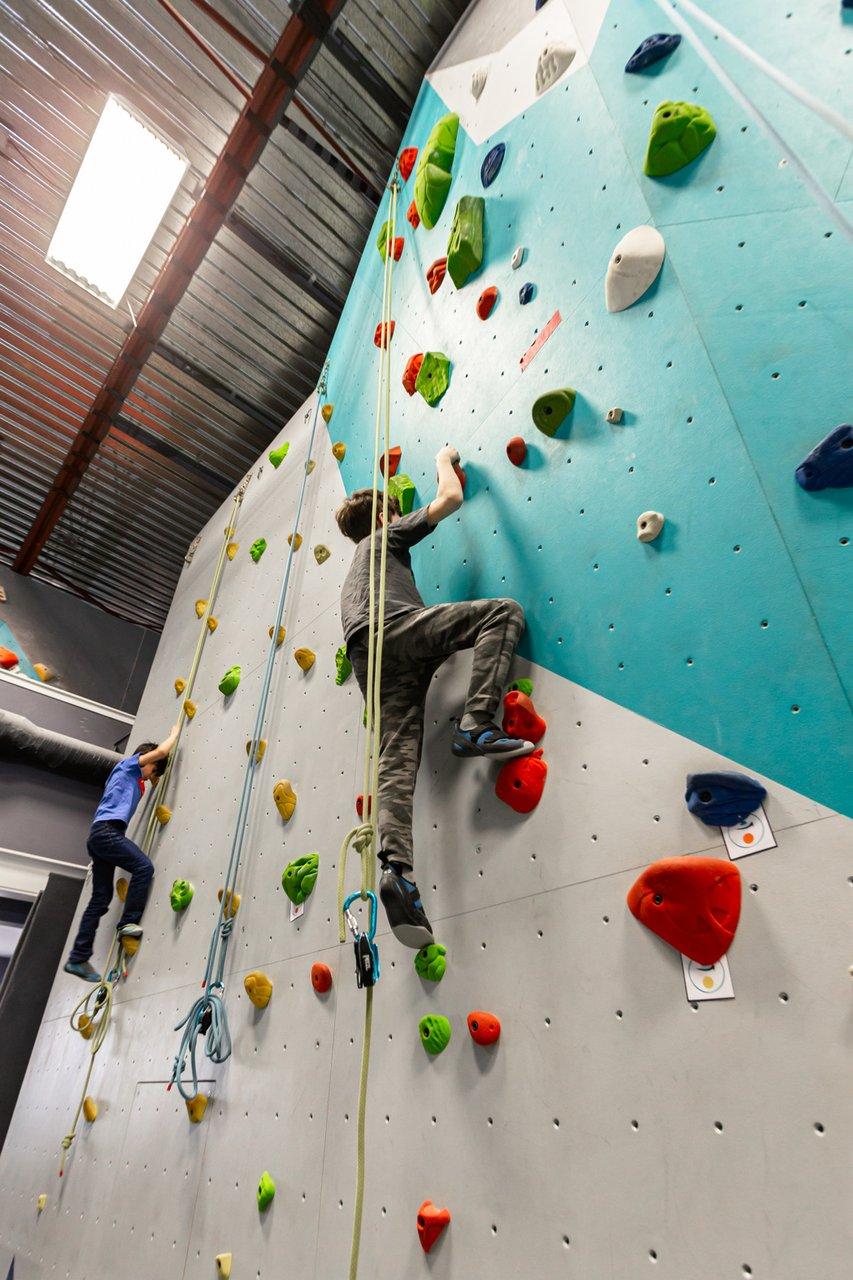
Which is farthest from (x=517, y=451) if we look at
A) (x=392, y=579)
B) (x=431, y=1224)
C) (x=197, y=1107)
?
(x=197, y=1107)

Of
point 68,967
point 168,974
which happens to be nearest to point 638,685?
point 168,974

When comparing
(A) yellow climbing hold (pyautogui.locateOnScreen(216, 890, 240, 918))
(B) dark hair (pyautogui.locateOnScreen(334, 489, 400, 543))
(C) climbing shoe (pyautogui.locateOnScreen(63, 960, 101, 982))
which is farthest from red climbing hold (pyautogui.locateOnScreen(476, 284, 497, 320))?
(C) climbing shoe (pyautogui.locateOnScreen(63, 960, 101, 982))

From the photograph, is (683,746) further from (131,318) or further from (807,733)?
(131,318)

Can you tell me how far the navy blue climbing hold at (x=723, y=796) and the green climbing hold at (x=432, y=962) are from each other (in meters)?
0.72

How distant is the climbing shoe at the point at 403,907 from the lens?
1571 mm

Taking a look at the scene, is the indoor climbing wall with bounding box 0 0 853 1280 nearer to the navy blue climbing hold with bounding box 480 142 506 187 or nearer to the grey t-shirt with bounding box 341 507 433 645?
the navy blue climbing hold with bounding box 480 142 506 187

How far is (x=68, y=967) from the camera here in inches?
145

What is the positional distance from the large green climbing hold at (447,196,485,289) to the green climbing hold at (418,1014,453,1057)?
226 cm

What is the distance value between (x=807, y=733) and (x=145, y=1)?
173 inches

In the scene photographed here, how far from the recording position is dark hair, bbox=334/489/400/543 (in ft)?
7.78

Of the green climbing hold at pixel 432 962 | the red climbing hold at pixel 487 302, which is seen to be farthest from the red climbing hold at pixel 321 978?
the red climbing hold at pixel 487 302

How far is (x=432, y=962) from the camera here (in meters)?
1.66

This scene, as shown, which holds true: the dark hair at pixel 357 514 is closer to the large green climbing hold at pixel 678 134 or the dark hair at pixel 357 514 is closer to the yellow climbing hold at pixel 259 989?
the large green climbing hold at pixel 678 134

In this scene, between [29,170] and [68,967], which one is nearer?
[68,967]
